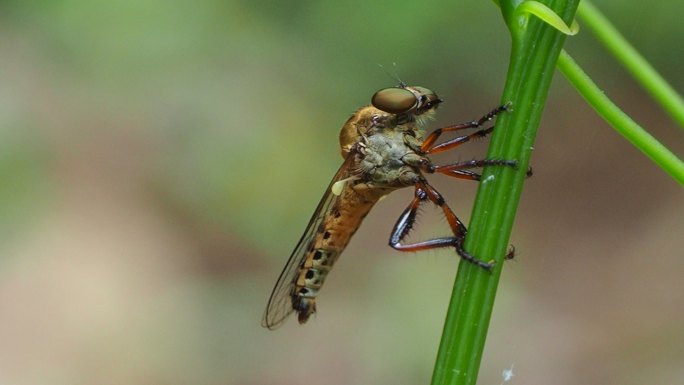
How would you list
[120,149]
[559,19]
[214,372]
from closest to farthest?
[559,19] < [214,372] < [120,149]

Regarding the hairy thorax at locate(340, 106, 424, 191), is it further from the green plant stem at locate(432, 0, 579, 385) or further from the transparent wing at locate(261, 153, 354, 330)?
the green plant stem at locate(432, 0, 579, 385)

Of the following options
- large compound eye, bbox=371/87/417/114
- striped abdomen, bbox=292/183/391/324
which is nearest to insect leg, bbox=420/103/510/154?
large compound eye, bbox=371/87/417/114

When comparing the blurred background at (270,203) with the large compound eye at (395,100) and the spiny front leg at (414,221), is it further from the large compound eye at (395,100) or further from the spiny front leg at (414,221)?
the large compound eye at (395,100)

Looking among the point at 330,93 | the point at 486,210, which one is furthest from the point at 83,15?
the point at 486,210

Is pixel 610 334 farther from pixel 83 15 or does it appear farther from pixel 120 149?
pixel 83 15

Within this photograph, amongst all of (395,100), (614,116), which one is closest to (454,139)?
(395,100)

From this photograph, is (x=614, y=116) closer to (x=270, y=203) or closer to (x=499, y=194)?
(x=499, y=194)
